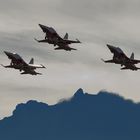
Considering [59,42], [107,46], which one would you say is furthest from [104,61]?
[59,42]

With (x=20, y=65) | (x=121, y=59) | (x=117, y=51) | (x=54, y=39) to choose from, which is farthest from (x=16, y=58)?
(x=121, y=59)

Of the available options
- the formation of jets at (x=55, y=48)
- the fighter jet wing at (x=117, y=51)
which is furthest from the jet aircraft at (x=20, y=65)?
the fighter jet wing at (x=117, y=51)

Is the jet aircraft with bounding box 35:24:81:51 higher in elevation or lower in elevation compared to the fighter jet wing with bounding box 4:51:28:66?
higher

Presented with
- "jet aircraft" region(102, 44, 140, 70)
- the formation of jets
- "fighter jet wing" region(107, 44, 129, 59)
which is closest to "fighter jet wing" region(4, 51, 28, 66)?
the formation of jets

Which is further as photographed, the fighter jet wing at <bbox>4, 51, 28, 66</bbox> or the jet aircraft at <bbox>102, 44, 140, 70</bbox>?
the fighter jet wing at <bbox>4, 51, 28, 66</bbox>

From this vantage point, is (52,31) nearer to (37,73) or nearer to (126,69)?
(37,73)

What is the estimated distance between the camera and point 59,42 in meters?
181

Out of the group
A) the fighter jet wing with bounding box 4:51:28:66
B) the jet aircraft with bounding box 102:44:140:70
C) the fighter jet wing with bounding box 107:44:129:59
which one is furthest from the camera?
the fighter jet wing with bounding box 4:51:28:66

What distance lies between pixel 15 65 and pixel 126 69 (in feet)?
109

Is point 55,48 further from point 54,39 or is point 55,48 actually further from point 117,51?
point 117,51

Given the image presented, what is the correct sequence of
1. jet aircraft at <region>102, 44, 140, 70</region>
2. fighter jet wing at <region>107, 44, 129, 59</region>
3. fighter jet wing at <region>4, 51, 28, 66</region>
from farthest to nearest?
fighter jet wing at <region>4, 51, 28, 66</region> < fighter jet wing at <region>107, 44, 129, 59</region> < jet aircraft at <region>102, 44, 140, 70</region>

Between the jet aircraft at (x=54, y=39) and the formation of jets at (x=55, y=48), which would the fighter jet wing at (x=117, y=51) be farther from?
the jet aircraft at (x=54, y=39)

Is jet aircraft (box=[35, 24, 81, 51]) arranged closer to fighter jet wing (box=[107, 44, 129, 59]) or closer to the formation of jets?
the formation of jets

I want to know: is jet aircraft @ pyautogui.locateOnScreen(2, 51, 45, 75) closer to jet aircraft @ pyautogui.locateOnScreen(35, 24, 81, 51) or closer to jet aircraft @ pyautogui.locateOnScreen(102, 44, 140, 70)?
Result: jet aircraft @ pyautogui.locateOnScreen(35, 24, 81, 51)
